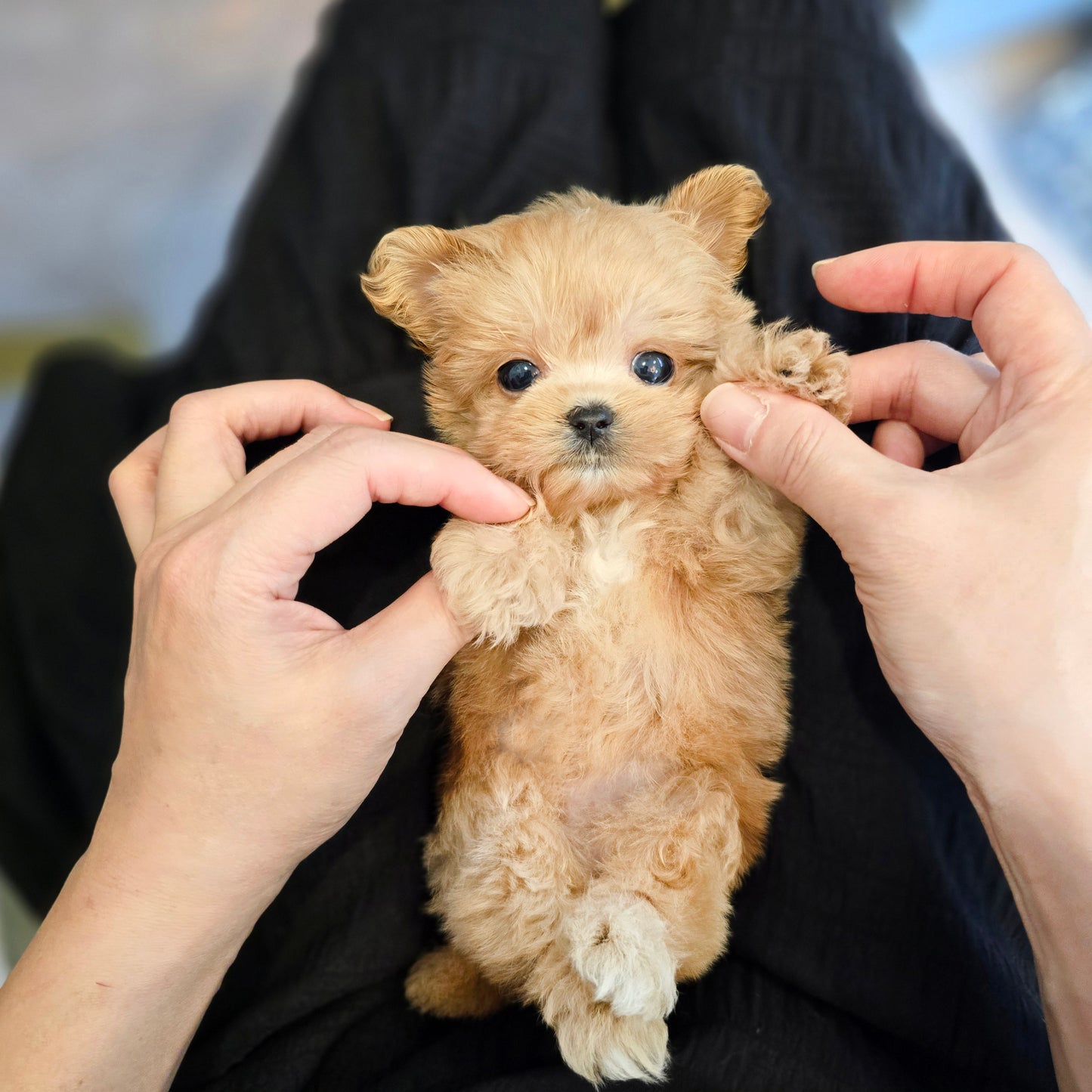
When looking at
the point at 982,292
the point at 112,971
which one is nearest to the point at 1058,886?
the point at 982,292

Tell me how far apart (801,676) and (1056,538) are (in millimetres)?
657

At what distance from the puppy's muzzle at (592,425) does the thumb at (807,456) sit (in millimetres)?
182

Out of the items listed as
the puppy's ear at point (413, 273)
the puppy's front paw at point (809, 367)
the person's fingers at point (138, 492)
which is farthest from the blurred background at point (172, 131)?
the puppy's front paw at point (809, 367)

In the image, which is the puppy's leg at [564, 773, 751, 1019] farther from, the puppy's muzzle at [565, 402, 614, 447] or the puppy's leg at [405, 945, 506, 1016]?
the puppy's muzzle at [565, 402, 614, 447]

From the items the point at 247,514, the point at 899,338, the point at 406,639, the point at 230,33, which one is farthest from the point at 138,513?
the point at 230,33

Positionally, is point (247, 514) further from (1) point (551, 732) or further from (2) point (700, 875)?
(2) point (700, 875)

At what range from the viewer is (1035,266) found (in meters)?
1.34

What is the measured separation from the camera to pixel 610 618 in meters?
1.40

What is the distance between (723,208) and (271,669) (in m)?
1.23

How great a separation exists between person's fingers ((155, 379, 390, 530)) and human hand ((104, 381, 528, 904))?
16 cm

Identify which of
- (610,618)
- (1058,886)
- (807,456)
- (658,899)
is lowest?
(1058,886)

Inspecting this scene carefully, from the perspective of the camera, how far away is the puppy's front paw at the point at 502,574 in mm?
1330

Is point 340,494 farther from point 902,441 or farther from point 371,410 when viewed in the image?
point 902,441

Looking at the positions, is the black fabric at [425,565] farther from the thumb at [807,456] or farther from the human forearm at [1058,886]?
the thumb at [807,456]
